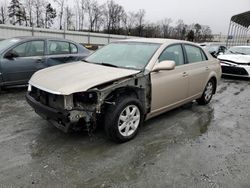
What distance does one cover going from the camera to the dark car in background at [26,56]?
6047mm

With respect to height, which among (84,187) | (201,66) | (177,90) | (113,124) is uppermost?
(201,66)

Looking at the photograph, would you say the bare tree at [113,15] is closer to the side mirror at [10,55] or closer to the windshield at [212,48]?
the windshield at [212,48]

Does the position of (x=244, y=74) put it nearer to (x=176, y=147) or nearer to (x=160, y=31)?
(x=176, y=147)

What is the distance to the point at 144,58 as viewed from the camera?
4.28m

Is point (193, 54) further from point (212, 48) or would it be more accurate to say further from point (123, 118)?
point (212, 48)

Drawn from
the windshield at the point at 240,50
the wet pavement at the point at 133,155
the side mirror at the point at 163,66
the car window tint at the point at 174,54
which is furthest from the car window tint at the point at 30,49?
the windshield at the point at 240,50

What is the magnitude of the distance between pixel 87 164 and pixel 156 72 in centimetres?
186

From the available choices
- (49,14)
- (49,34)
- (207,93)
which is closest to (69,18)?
(49,14)

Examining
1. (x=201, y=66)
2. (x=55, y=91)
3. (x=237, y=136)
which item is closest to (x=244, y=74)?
(x=201, y=66)

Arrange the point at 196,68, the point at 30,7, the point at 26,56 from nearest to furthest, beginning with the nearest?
the point at 196,68 < the point at 26,56 < the point at 30,7

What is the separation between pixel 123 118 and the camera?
12.3ft

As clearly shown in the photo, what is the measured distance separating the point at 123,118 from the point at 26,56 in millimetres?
3895

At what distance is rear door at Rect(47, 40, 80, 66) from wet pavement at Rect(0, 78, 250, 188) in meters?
2.16

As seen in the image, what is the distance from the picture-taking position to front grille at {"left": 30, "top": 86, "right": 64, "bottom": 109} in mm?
3472
